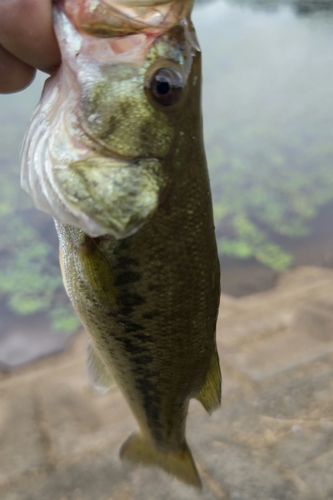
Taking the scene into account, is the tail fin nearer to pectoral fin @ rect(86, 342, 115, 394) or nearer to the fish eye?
pectoral fin @ rect(86, 342, 115, 394)

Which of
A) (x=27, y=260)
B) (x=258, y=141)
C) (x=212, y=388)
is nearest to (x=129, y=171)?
(x=212, y=388)

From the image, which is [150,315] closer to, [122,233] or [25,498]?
[122,233]

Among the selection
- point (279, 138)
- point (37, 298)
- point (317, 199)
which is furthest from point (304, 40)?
point (37, 298)

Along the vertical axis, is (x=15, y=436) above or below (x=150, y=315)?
below

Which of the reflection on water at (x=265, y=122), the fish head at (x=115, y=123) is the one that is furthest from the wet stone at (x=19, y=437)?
the reflection on water at (x=265, y=122)

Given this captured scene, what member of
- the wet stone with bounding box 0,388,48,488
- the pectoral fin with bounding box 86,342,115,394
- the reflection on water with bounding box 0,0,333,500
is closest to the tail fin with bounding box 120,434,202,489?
the pectoral fin with bounding box 86,342,115,394

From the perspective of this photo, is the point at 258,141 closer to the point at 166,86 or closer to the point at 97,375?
the point at 97,375
